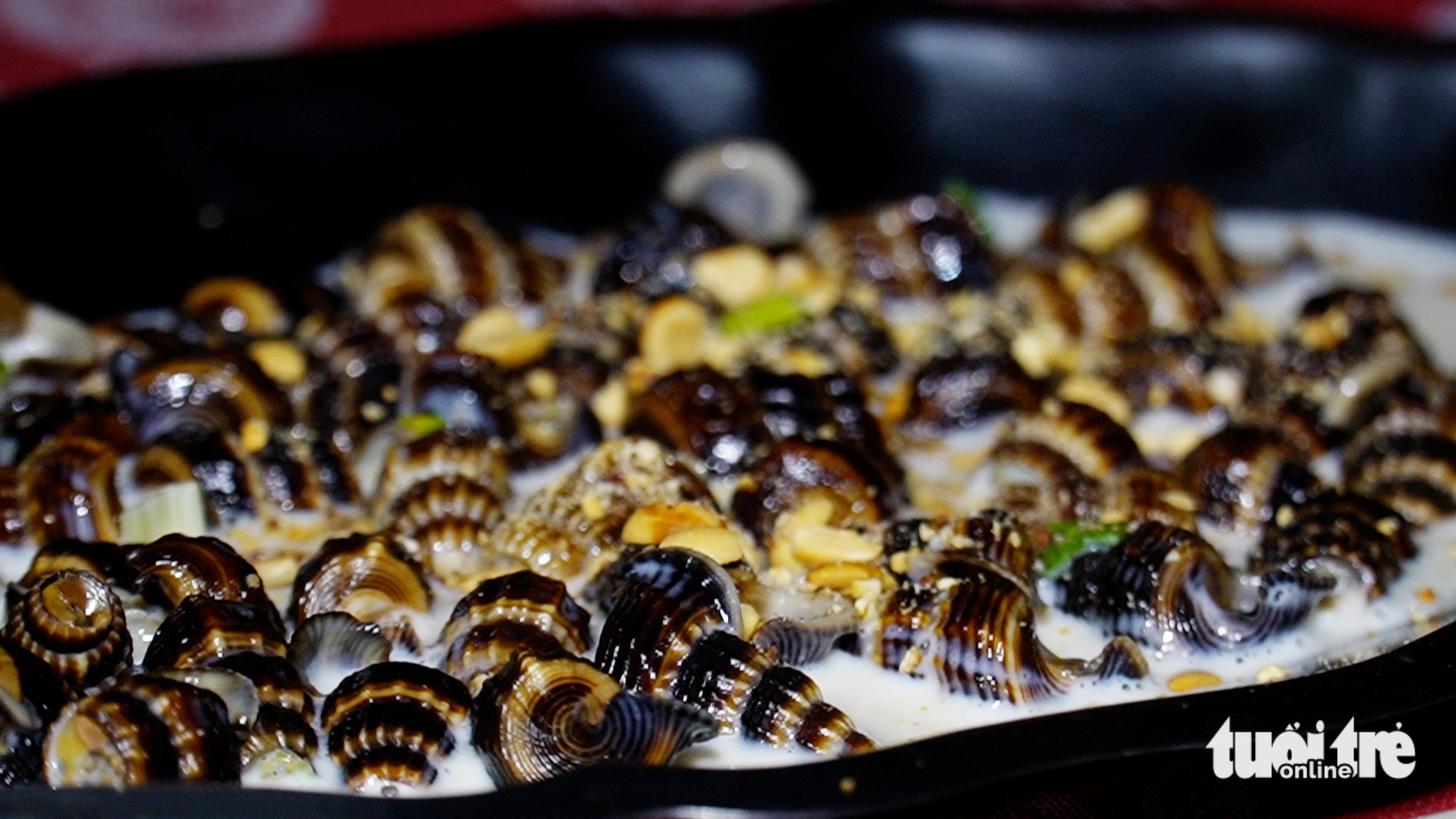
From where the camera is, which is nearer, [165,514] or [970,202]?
[165,514]

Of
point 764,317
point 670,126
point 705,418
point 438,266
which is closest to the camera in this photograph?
point 705,418

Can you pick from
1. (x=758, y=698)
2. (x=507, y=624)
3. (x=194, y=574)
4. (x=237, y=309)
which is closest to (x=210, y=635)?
(x=194, y=574)

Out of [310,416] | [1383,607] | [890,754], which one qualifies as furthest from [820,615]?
[310,416]

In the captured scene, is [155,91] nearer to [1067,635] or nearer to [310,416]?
[310,416]

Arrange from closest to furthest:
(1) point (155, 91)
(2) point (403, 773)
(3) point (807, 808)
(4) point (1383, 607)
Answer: (3) point (807, 808), (2) point (403, 773), (4) point (1383, 607), (1) point (155, 91)

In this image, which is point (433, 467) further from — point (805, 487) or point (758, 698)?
point (758, 698)

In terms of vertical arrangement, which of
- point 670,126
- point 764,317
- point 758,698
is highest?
point 670,126
